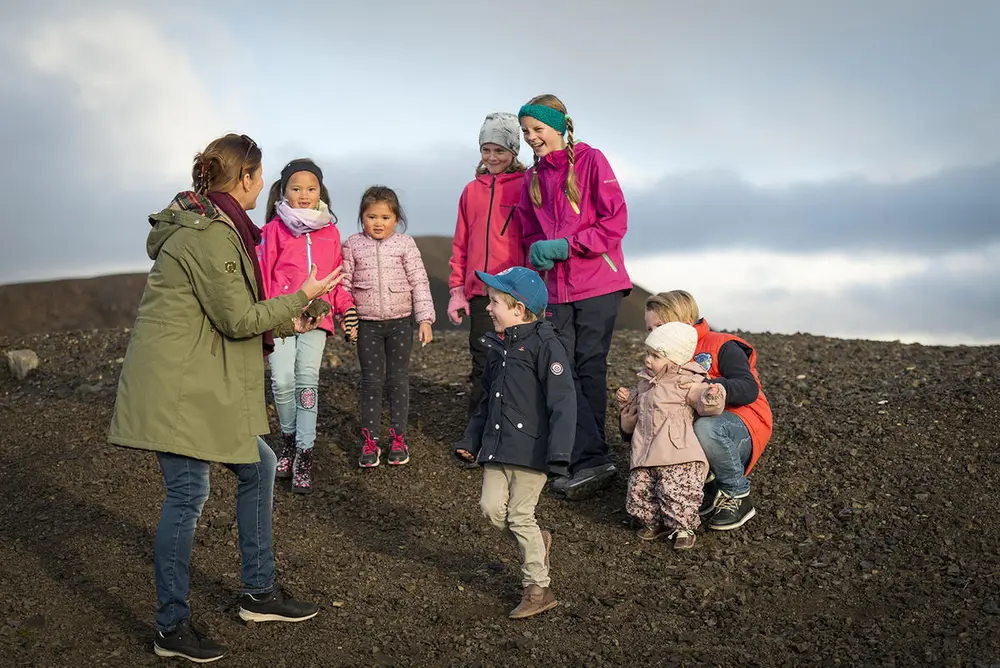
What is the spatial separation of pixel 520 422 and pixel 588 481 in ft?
6.19

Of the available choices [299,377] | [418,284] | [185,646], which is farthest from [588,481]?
[185,646]

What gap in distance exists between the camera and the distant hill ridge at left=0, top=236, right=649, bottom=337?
13.9m

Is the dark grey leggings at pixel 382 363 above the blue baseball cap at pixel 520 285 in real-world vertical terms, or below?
below

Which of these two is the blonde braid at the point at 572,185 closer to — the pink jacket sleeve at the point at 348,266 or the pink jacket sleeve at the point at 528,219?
the pink jacket sleeve at the point at 528,219

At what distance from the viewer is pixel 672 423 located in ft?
18.5

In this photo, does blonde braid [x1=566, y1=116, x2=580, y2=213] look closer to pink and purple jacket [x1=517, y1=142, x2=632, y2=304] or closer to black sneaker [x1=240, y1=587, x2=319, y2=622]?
pink and purple jacket [x1=517, y1=142, x2=632, y2=304]

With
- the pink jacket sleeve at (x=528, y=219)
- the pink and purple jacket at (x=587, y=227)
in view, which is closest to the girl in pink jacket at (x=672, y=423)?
the pink and purple jacket at (x=587, y=227)

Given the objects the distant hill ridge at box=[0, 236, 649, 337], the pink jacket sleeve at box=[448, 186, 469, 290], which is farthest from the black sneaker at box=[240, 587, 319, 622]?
the distant hill ridge at box=[0, 236, 649, 337]

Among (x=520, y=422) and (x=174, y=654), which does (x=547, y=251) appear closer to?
(x=520, y=422)

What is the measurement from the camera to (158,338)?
4.35 m

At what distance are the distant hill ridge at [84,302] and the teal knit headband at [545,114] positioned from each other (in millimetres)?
7337

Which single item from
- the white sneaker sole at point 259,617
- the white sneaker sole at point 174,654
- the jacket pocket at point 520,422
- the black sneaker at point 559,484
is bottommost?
the white sneaker sole at point 174,654

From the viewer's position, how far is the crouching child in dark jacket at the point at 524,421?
480 centimetres

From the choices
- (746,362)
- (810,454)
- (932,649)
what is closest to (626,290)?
(746,362)
